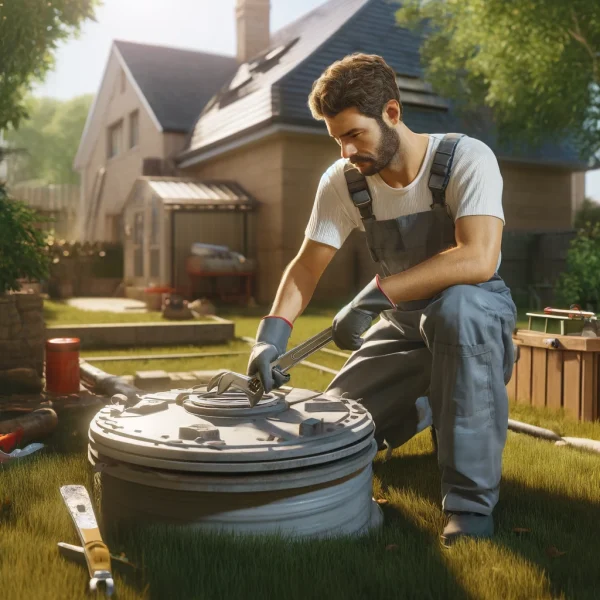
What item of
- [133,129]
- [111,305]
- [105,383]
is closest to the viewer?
[105,383]

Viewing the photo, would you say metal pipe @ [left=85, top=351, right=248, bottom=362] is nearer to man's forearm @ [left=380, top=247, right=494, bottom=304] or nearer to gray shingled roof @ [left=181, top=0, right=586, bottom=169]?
man's forearm @ [left=380, top=247, right=494, bottom=304]

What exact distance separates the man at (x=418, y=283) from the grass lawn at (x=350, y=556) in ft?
0.56

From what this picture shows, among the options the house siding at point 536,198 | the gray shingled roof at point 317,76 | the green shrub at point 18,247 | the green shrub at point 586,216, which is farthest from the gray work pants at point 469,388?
the green shrub at point 586,216

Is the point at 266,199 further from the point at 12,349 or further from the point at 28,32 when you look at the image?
the point at 12,349

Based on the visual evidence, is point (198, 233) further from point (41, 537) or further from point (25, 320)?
point (41, 537)

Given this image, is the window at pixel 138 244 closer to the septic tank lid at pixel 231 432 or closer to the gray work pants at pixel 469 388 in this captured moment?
the septic tank lid at pixel 231 432

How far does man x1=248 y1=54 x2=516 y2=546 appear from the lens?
2.40 meters

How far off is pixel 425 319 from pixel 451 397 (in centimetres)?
29

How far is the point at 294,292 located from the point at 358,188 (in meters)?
0.48

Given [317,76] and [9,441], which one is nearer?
[9,441]

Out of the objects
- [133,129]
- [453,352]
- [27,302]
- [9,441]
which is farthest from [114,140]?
[453,352]

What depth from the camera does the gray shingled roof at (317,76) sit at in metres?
13.1

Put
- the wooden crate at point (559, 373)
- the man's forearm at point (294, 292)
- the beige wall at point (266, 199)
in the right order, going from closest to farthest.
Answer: the man's forearm at point (294, 292) < the wooden crate at point (559, 373) < the beige wall at point (266, 199)

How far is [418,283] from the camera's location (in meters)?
2.51
